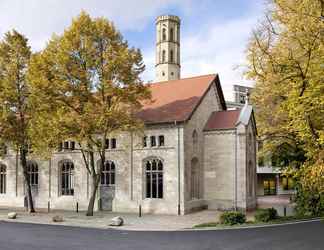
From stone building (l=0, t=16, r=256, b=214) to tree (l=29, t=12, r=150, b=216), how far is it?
3971 mm

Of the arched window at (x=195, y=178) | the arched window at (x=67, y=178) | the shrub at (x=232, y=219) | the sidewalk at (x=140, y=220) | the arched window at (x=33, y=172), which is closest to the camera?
the shrub at (x=232, y=219)

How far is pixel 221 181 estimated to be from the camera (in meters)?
32.8

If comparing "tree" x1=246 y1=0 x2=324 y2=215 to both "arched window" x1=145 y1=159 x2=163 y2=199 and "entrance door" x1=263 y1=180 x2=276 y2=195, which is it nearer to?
"arched window" x1=145 y1=159 x2=163 y2=199

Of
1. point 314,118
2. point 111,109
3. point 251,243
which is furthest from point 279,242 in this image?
point 111,109

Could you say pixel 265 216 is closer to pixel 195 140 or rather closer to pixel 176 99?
pixel 195 140

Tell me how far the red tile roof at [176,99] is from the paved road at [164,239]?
12.0m

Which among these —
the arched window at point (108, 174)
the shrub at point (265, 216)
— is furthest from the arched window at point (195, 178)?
the shrub at point (265, 216)

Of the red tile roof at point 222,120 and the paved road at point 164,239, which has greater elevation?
the red tile roof at point 222,120

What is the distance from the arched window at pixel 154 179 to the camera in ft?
104

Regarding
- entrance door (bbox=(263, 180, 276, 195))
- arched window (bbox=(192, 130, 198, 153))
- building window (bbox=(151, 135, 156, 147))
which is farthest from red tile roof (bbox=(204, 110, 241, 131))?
entrance door (bbox=(263, 180, 276, 195))

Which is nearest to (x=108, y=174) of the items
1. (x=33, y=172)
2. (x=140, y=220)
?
(x=140, y=220)

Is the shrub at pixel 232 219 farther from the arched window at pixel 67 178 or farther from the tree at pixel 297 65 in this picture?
the arched window at pixel 67 178

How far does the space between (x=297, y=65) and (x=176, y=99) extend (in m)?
15.0

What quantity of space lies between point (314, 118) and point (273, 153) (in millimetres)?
11727
